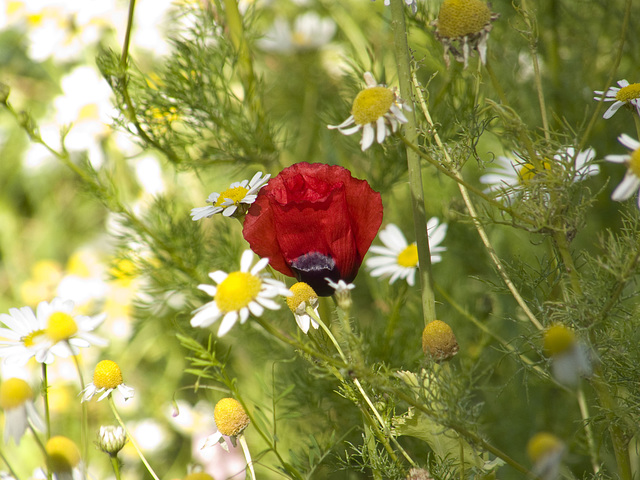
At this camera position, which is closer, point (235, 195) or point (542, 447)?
point (542, 447)

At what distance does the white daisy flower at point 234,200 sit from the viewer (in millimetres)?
367

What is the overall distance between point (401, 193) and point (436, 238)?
1.37 feet

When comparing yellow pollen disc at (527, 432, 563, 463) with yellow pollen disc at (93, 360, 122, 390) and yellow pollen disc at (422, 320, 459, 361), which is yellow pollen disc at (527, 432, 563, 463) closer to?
yellow pollen disc at (422, 320, 459, 361)

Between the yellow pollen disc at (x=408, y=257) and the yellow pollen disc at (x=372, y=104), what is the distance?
272 millimetres

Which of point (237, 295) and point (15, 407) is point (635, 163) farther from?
point (15, 407)

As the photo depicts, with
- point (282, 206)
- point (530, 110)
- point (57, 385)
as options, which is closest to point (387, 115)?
point (282, 206)

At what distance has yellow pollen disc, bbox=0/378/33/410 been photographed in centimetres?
30

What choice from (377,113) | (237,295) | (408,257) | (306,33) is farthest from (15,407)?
(306,33)

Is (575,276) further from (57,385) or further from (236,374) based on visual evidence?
(57,385)

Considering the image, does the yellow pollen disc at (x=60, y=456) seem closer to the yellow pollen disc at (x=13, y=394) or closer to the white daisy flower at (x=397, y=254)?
the yellow pollen disc at (x=13, y=394)

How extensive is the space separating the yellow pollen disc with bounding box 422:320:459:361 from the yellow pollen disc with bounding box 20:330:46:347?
0.23 m

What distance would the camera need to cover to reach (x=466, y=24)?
0.33 metres

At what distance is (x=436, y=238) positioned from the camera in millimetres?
559

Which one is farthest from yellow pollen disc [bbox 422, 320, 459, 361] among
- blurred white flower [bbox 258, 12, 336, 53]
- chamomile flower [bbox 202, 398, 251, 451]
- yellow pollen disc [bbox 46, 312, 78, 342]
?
blurred white flower [bbox 258, 12, 336, 53]
